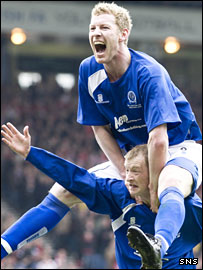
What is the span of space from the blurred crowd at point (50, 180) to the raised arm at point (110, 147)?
454 centimetres

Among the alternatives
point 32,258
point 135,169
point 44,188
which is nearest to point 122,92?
point 135,169

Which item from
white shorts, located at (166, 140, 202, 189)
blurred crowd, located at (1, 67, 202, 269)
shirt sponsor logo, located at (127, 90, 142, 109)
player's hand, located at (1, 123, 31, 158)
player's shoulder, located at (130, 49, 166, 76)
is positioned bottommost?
blurred crowd, located at (1, 67, 202, 269)

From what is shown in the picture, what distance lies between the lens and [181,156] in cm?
477

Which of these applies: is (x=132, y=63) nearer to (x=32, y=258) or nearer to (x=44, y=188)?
(x=32, y=258)

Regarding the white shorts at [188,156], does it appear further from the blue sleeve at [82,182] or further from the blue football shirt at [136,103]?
the blue sleeve at [82,182]

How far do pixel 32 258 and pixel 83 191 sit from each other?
5100 mm

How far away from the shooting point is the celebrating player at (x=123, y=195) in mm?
4641

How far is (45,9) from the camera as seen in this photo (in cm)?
1186

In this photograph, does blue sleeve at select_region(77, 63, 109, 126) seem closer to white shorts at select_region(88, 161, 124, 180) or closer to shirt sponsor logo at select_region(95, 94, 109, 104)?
shirt sponsor logo at select_region(95, 94, 109, 104)

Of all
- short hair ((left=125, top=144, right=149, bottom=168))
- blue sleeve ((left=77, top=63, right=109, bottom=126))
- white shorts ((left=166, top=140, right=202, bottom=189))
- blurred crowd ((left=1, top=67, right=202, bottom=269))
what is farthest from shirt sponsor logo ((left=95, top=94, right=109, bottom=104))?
blurred crowd ((left=1, top=67, right=202, bottom=269))

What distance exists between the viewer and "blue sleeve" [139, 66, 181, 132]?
4.55m

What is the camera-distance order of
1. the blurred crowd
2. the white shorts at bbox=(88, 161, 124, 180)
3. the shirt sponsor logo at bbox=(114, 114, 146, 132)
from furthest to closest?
the blurred crowd, the white shorts at bbox=(88, 161, 124, 180), the shirt sponsor logo at bbox=(114, 114, 146, 132)

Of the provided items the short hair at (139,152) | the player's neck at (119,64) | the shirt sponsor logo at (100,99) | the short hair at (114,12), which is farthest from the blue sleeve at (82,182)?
the short hair at (114,12)

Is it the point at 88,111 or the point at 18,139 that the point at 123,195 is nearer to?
the point at 88,111
